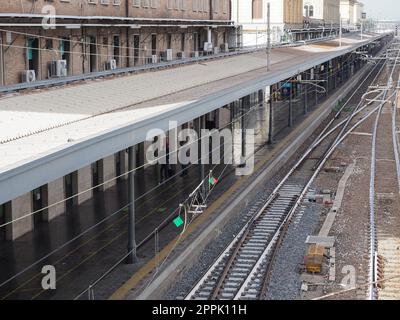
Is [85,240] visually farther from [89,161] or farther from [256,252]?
[89,161]

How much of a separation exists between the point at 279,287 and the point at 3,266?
4.83 m

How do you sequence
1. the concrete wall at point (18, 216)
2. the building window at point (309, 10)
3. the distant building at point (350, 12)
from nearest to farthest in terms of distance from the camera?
the concrete wall at point (18, 216) < the building window at point (309, 10) < the distant building at point (350, 12)

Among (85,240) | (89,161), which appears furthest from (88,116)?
(85,240)

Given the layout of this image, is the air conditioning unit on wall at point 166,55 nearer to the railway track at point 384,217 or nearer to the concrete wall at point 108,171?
the railway track at point 384,217

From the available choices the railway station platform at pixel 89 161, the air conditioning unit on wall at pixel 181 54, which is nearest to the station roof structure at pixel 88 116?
the railway station platform at pixel 89 161

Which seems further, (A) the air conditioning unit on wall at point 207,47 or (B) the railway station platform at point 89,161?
(A) the air conditioning unit on wall at point 207,47

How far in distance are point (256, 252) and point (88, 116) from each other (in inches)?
174

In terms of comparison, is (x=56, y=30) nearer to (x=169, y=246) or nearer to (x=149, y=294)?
(x=169, y=246)

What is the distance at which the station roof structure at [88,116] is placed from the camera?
8.69m

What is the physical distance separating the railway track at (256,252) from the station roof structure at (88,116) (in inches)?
109

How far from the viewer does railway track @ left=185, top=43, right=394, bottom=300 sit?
1240 cm

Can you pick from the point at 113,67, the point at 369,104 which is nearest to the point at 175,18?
the point at 113,67

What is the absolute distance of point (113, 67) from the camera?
918 inches

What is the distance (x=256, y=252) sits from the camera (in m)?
14.6
